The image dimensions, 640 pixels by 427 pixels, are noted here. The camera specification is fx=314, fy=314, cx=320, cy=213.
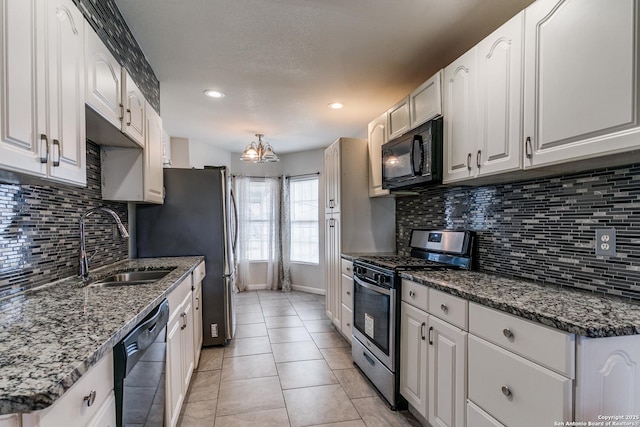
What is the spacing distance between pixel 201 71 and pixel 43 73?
1621 mm

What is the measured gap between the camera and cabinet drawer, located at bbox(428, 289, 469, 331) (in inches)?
59.0

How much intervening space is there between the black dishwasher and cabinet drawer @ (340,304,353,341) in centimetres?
181

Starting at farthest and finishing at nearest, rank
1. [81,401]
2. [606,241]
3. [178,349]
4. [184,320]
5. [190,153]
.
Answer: [190,153] → [184,320] → [178,349] → [606,241] → [81,401]

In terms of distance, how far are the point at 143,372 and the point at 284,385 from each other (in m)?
1.45

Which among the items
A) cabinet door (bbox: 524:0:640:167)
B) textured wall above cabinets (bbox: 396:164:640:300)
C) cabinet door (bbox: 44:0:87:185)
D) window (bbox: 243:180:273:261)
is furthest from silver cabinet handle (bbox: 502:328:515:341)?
window (bbox: 243:180:273:261)

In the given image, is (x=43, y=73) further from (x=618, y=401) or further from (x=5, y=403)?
(x=618, y=401)

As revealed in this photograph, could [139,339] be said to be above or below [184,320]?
above

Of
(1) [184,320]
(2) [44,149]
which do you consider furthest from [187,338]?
(2) [44,149]

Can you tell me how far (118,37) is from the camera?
1867 millimetres

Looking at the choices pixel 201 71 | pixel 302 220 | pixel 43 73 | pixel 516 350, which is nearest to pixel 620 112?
pixel 516 350

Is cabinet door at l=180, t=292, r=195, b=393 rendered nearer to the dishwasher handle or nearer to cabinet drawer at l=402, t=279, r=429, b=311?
the dishwasher handle

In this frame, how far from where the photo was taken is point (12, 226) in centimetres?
133

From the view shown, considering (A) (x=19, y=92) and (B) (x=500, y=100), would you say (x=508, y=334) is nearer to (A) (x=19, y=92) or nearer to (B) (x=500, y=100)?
(B) (x=500, y=100)

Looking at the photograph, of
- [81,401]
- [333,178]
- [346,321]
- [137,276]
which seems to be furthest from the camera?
[333,178]
